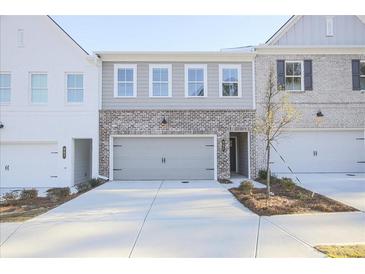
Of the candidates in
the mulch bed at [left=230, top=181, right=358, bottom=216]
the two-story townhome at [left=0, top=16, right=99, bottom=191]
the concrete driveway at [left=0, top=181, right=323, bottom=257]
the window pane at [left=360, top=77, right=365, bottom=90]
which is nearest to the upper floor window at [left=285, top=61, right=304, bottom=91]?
the window pane at [left=360, top=77, right=365, bottom=90]

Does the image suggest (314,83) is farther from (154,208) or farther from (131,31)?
(154,208)

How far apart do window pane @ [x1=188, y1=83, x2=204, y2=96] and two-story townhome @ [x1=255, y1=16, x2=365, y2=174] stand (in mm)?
2571

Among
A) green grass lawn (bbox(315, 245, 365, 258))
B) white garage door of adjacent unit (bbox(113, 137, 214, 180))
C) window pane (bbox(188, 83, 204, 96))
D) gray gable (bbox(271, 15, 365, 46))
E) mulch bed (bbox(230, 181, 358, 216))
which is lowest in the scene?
green grass lawn (bbox(315, 245, 365, 258))

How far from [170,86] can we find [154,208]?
7092mm

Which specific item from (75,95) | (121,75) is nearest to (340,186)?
(121,75)

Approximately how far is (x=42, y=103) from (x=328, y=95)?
42.1 feet

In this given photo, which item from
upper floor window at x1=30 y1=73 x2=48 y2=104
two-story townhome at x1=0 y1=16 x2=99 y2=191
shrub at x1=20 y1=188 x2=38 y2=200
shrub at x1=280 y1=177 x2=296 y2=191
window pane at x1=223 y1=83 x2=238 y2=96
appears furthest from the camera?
window pane at x1=223 y1=83 x2=238 y2=96

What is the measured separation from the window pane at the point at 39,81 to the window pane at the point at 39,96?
218mm

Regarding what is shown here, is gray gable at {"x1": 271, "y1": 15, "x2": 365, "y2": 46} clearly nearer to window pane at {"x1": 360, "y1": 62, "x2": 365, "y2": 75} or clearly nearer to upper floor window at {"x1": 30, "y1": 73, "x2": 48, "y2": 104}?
window pane at {"x1": 360, "y1": 62, "x2": 365, "y2": 75}

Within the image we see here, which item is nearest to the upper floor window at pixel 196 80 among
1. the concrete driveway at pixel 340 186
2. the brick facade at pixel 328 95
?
the brick facade at pixel 328 95

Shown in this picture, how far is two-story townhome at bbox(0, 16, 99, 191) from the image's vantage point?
12.8 m

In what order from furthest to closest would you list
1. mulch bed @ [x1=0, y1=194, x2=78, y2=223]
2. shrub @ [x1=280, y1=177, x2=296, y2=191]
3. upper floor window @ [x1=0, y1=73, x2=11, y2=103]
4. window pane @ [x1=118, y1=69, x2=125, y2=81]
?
window pane @ [x1=118, y1=69, x2=125, y2=81] → upper floor window @ [x1=0, y1=73, x2=11, y2=103] → shrub @ [x1=280, y1=177, x2=296, y2=191] → mulch bed @ [x1=0, y1=194, x2=78, y2=223]

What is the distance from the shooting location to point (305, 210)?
7.25 metres

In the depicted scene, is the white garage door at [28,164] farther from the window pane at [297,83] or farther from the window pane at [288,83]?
the window pane at [297,83]
